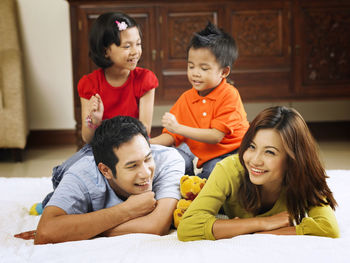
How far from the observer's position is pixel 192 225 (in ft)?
4.41

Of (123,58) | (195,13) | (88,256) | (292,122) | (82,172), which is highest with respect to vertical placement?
(195,13)

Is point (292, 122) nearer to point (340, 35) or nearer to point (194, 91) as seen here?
point (194, 91)

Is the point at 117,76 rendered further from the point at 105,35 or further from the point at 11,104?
the point at 11,104

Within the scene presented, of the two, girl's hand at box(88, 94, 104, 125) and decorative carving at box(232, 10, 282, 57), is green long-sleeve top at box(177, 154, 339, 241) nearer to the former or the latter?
girl's hand at box(88, 94, 104, 125)

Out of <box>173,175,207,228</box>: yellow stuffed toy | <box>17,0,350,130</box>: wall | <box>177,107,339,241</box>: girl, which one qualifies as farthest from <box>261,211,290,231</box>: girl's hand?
<box>17,0,350,130</box>: wall

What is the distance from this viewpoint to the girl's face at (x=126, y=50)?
1956mm

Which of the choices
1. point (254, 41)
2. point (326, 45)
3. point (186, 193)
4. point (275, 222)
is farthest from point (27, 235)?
point (326, 45)

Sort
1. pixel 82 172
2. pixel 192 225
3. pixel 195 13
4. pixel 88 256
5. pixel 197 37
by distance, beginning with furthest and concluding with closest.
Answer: pixel 195 13 < pixel 197 37 < pixel 82 172 < pixel 192 225 < pixel 88 256

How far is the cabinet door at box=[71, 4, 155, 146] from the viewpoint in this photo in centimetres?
327

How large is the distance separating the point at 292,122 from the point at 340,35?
7.62 ft

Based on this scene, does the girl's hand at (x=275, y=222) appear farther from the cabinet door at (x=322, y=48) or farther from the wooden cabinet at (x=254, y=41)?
the cabinet door at (x=322, y=48)

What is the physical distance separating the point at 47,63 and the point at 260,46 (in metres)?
1.62

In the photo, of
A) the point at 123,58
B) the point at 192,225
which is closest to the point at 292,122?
the point at 192,225

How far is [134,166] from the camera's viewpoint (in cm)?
144
